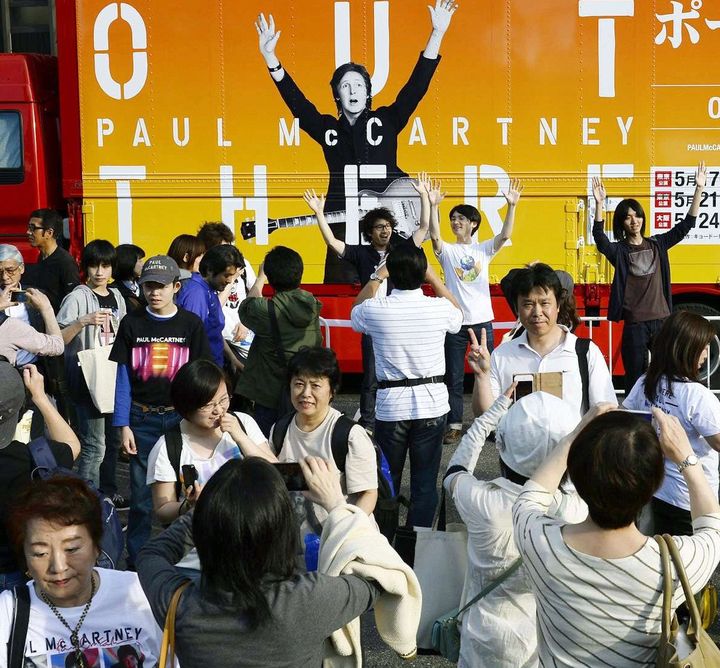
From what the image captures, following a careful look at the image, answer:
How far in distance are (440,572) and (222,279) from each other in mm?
3812

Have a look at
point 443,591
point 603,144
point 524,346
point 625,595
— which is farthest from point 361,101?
point 625,595

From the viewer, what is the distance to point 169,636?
2.29m

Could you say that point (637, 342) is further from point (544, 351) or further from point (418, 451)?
point (544, 351)

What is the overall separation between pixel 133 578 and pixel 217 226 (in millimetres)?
5093

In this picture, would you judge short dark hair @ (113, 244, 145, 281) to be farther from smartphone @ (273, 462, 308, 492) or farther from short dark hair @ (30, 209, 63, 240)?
smartphone @ (273, 462, 308, 492)

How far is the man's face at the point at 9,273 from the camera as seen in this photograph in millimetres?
6070

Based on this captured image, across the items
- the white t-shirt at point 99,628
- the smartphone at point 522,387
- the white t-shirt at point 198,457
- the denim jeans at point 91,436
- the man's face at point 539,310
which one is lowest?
the denim jeans at point 91,436

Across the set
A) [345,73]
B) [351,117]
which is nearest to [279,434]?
[351,117]

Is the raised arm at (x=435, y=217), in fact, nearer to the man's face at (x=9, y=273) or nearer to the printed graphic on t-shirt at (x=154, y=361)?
the printed graphic on t-shirt at (x=154, y=361)

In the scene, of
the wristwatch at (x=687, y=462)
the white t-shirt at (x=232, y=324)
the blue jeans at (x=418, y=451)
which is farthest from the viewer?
the white t-shirt at (x=232, y=324)

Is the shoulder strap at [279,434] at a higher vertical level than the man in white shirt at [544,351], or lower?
lower

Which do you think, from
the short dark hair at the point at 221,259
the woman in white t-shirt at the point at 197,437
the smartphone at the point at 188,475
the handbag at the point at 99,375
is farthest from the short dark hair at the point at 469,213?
the smartphone at the point at 188,475

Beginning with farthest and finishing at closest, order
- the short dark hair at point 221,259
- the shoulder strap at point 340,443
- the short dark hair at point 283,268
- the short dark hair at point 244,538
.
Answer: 1. the short dark hair at point 221,259
2. the short dark hair at point 283,268
3. the shoulder strap at point 340,443
4. the short dark hair at point 244,538

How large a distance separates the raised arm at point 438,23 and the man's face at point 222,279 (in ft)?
12.4
